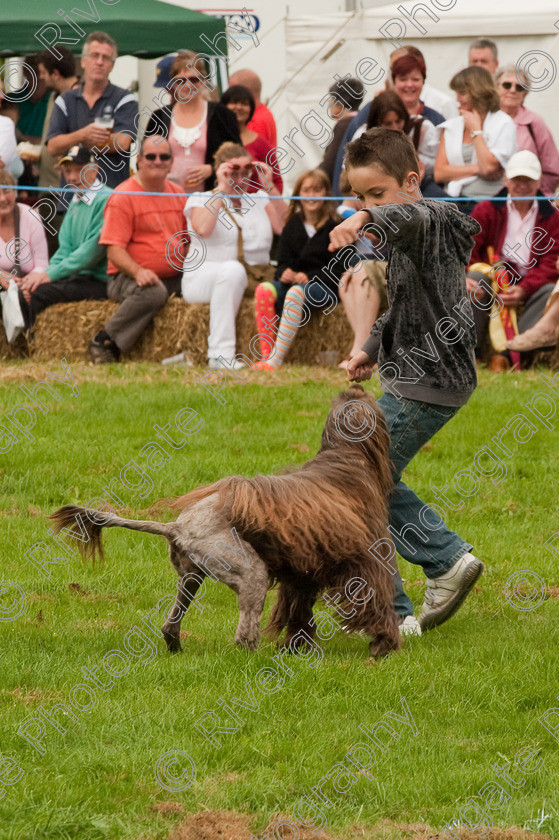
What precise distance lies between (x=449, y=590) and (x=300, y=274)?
611cm

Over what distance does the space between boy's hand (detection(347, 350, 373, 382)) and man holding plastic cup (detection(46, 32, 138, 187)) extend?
784 cm

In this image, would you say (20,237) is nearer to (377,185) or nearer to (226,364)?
(226,364)

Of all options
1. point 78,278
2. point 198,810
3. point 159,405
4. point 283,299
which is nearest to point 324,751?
point 198,810

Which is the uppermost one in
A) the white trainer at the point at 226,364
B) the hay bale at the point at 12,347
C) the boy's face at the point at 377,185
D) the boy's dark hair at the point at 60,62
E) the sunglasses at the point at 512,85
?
the boy's dark hair at the point at 60,62

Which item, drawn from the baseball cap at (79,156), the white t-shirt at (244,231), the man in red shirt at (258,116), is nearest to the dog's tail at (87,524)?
the white t-shirt at (244,231)

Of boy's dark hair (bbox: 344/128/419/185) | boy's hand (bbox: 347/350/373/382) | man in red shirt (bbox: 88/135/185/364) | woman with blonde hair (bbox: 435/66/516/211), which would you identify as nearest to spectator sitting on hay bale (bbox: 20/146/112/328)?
man in red shirt (bbox: 88/135/185/364)

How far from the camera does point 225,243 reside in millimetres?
11852

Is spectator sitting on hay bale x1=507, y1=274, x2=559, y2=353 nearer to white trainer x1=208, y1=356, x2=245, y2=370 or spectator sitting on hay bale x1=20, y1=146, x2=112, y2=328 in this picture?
white trainer x1=208, y1=356, x2=245, y2=370

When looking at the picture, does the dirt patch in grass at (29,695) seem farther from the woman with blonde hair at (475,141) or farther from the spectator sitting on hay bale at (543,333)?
the woman with blonde hair at (475,141)

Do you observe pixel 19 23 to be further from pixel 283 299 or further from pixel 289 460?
pixel 289 460

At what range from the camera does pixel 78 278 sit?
1259 cm

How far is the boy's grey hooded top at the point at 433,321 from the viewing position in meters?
5.25

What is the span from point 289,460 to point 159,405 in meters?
1.58

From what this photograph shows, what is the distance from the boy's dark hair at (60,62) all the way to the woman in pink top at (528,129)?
495 centimetres
